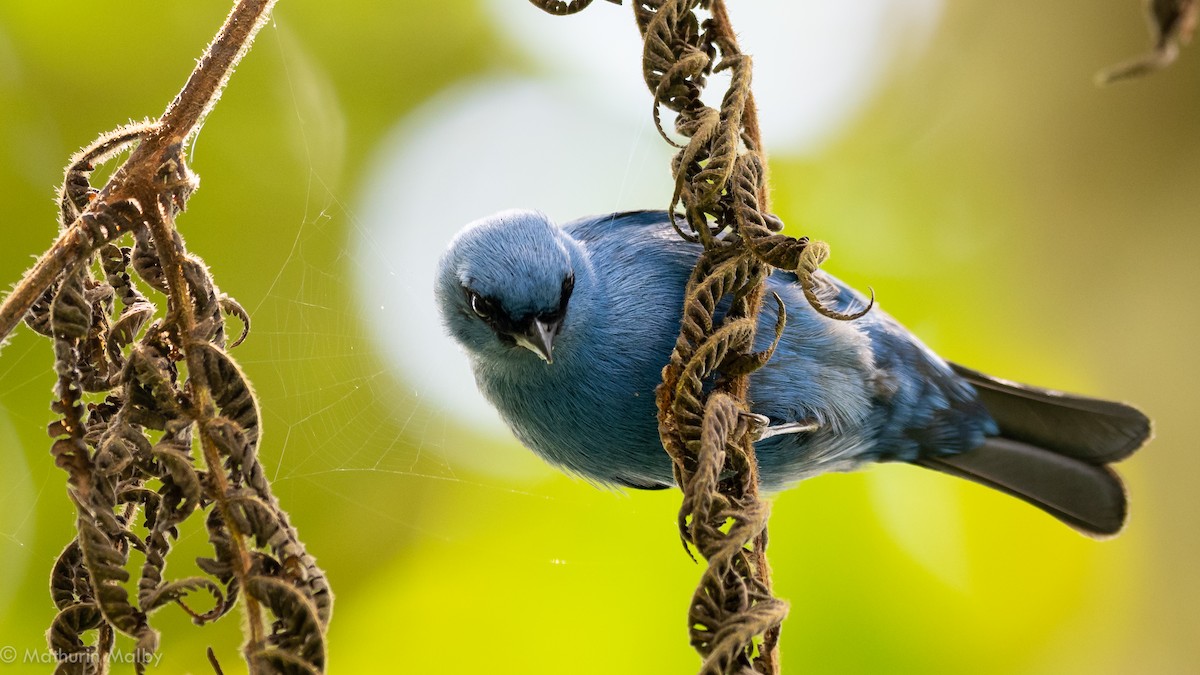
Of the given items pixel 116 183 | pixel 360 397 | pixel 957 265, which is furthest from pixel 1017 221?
pixel 116 183

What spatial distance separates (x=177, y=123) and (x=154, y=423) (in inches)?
23.3

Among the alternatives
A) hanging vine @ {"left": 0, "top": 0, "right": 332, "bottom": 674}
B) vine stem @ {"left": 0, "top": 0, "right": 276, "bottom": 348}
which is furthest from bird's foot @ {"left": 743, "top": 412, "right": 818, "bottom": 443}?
vine stem @ {"left": 0, "top": 0, "right": 276, "bottom": 348}

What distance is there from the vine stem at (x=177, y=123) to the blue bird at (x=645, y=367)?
120cm

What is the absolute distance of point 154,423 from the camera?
6.03ft

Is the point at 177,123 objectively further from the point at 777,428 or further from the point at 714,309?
the point at 777,428

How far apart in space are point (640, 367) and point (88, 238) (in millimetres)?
1742

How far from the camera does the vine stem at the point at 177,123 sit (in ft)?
6.12

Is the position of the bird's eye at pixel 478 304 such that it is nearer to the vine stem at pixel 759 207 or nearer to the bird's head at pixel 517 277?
the bird's head at pixel 517 277

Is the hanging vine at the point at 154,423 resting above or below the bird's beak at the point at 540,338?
below

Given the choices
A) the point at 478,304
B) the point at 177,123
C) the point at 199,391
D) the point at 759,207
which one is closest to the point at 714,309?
the point at 759,207

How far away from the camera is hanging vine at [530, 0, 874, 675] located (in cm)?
184

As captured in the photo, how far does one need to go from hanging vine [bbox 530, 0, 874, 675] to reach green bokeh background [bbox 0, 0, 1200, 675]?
2.33 m

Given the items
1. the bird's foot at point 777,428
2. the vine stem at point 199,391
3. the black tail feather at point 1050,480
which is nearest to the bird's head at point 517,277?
the bird's foot at point 777,428

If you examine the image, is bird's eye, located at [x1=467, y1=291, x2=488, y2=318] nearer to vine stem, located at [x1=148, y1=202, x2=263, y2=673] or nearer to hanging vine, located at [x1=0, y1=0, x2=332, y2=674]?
hanging vine, located at [x1=0, y1=0, x2=332, y2=674]
